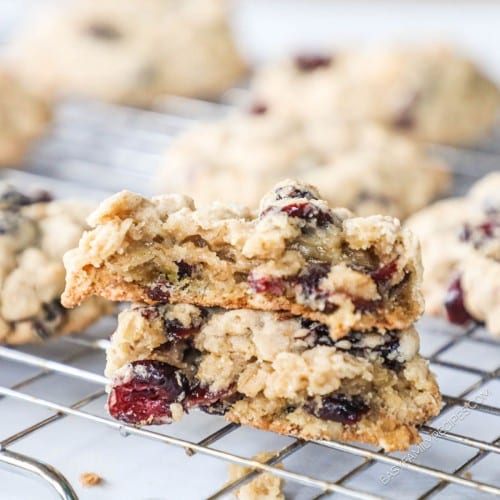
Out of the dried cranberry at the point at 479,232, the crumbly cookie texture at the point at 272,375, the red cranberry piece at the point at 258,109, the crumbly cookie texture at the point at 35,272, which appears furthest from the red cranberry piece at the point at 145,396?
the red cranberry piece at the point at 258,109

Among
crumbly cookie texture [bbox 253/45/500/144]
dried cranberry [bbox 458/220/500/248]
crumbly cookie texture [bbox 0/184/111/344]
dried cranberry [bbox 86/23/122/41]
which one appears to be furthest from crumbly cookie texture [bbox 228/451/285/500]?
dried cranberry [bbox 86/23/122/41]

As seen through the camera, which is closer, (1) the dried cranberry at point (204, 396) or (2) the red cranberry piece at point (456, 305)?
(1) the dried cranberry at point (204, 396)

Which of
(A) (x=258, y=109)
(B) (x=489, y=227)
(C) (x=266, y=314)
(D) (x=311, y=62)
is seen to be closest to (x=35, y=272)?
(C) (x=266, y=314)

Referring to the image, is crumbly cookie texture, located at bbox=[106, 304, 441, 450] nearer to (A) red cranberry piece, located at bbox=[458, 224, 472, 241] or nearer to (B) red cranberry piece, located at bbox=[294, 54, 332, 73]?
(A) red cranberry piece, located at bbox=[458, 224, 472, 241]

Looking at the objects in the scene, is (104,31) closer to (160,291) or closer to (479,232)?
(479,232)

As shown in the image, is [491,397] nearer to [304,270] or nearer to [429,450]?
[429,450]

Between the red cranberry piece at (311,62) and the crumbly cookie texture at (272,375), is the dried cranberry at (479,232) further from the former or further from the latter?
the red cranberry piece at (311,62)
